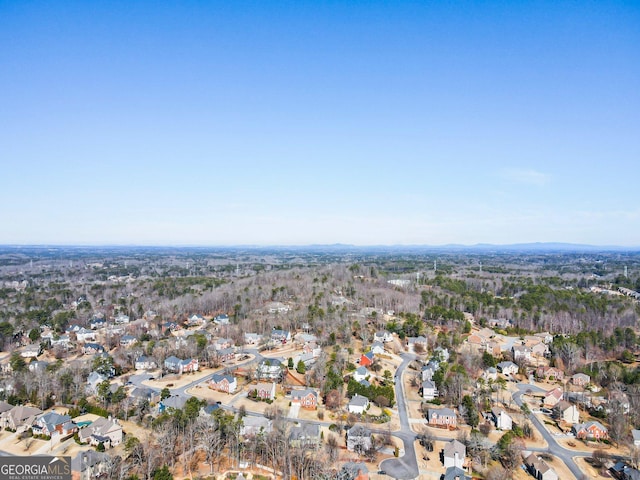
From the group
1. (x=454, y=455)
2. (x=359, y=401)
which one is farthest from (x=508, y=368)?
(x=454, y=455)

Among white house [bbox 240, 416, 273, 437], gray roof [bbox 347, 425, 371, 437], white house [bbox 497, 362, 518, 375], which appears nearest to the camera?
gray roof [bbox 347, 425, 371, 437]

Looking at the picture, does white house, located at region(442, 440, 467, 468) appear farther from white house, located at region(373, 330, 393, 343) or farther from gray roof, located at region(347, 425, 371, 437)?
white house, located at region(373, 330, 393, 343)

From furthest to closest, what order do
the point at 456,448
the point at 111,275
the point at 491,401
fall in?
1. the point at 111,275
2. the point at 491,401
3. the point at 456,448

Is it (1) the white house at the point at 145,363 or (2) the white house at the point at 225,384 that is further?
(1) the white house at the point at 145,363

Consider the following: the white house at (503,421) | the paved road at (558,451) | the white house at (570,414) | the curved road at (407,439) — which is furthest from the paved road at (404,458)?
the white house at (570,414)

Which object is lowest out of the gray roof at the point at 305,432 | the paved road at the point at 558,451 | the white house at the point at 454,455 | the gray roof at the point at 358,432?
the paved road at the point at 558,451

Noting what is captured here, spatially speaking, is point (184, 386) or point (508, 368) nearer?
point (184, 386)

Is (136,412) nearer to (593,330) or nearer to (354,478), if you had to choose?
(354,478)

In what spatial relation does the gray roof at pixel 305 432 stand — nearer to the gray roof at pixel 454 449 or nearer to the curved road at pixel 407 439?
the curved road at pixel 407 439

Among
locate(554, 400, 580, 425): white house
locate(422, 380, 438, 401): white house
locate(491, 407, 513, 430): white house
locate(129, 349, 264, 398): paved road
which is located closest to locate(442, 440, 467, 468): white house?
locate(491, 407, 513, 430): white house

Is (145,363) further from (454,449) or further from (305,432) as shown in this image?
(454,449)

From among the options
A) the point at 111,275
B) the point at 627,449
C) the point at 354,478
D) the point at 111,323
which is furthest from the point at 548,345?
the point at 111,275
